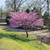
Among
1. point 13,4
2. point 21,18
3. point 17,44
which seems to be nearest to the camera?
point 17,44

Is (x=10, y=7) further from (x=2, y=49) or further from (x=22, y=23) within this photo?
(x=2, y=49)

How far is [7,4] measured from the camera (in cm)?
3147

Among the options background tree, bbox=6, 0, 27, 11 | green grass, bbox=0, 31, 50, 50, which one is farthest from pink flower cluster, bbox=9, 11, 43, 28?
background tree, bbox=6, 0, 27, 11

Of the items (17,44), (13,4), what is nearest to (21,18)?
(17,44)

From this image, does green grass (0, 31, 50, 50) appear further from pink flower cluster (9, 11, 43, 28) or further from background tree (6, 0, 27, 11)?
background tree (6, 0, 27, 11)

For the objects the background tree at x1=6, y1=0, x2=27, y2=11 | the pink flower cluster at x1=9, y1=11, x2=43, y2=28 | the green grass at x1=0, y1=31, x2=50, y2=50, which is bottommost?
the green grass at x1=0, y1=31, x2=50, y2=50

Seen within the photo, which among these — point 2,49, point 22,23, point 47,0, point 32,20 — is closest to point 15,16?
point 22,23

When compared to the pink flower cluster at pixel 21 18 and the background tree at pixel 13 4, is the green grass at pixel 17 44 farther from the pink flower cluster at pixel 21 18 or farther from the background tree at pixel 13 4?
the background tree at pixel 13 4

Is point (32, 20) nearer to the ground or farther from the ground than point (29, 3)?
nearer to the ground

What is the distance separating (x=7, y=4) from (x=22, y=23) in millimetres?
22849

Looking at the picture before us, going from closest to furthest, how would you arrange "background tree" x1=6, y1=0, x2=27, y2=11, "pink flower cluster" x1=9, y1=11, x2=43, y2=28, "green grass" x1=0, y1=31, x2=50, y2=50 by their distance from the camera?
"green grass" x1=0, y1=31, x2=50, y2=50 → "pink flower cluster" x1=9, y1=11, x2=43, y2=28 → "background tree" x1=6, y1=0, x2=27, y2=11

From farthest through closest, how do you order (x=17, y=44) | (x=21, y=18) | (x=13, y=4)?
(x=13, y=4), (x=21, y=18), (x=17, y=44)

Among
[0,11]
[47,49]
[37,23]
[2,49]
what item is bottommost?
[47,49]

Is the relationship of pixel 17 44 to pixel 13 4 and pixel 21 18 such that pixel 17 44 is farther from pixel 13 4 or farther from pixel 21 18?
pixel 13 4
